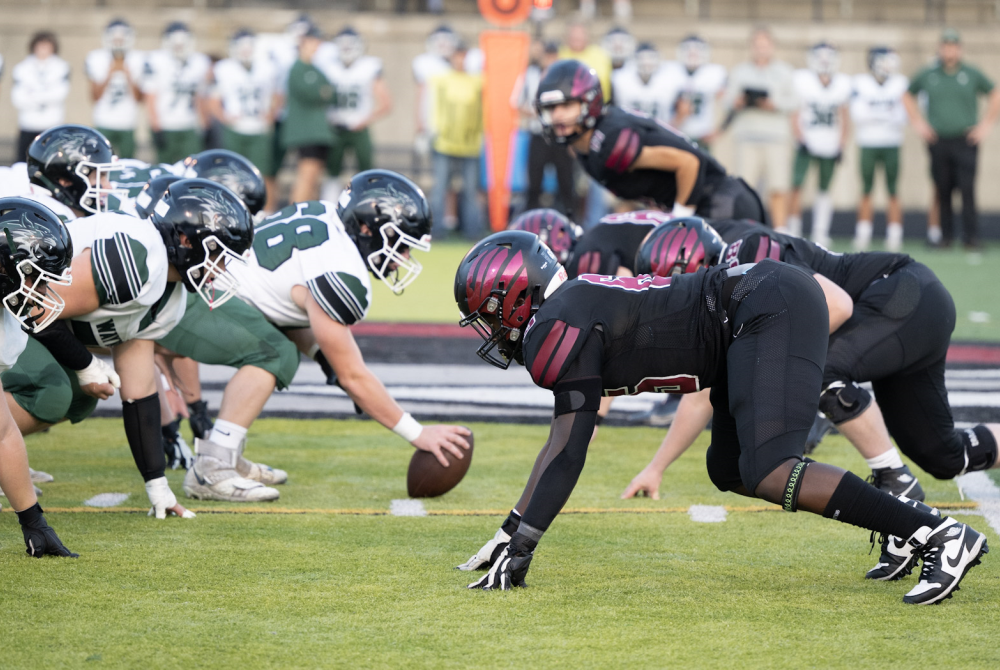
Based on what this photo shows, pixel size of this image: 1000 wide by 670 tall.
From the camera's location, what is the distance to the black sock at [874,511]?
322cm

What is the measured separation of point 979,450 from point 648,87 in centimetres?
903

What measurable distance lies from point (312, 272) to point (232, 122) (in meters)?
8.37

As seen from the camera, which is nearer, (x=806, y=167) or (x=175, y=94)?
(x=175, y=94)

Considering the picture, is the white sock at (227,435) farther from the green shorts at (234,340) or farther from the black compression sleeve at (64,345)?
the black compression sleeve at (64,345)

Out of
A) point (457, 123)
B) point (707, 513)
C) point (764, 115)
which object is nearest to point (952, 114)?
point (764, 115)

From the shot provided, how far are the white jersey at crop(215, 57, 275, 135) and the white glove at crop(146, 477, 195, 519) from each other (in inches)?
340

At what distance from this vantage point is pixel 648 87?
12.8m

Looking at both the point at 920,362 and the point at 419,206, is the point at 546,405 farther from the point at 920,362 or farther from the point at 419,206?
the point at 920,362

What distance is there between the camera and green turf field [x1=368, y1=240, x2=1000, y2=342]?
344 inches

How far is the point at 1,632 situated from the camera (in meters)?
3.07

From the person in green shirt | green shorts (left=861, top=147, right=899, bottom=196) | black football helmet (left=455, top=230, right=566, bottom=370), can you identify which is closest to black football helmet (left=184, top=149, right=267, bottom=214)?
black football helmet (left=455, top=230, right=566, bottom=370)

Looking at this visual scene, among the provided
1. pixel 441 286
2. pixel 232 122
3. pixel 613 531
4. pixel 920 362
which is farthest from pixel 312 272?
pixel 232 122

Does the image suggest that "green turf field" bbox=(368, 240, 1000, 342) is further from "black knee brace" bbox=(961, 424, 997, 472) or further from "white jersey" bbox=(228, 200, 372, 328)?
"white jersey" bbox=(228, 200, 372, 328)

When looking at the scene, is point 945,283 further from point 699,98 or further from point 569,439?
point 569,439
